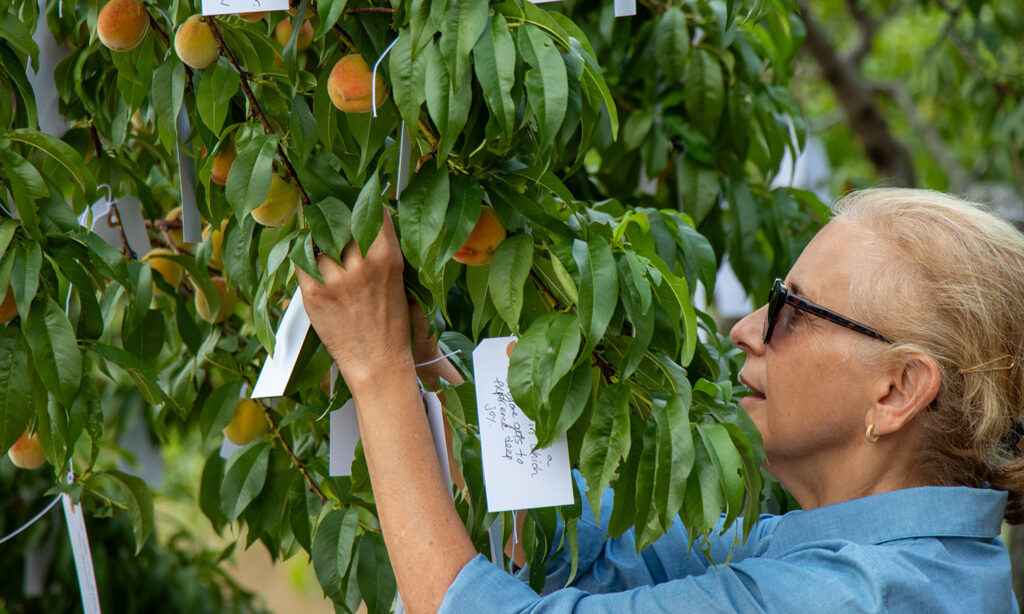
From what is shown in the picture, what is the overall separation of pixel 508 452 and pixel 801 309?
0.47 m

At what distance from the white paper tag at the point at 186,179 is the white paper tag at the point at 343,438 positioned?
42 centimetres

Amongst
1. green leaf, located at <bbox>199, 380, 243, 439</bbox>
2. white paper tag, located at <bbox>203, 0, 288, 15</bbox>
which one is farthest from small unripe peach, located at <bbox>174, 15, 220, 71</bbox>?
green leaf, located at <bbox>199, 380, 243, 439</bbox>

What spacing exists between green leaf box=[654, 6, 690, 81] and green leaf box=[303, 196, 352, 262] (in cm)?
100

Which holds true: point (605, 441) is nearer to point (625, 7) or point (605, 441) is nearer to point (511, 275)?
point (511, 275)

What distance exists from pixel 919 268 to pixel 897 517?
0.31 metres

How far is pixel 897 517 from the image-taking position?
122 centimetres

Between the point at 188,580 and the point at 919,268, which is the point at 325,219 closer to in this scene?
the point at 919,268

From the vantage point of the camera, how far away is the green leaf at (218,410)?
153 cm

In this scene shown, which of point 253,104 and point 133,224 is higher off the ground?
point 253,104

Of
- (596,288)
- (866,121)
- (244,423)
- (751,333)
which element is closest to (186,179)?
(244,423)

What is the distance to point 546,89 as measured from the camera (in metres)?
0.93

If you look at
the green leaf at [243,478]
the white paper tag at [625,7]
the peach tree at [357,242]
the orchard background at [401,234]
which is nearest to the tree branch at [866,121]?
the orchard background at [401,234]

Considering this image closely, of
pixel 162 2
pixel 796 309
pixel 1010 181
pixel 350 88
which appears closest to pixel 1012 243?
pixel 796 309

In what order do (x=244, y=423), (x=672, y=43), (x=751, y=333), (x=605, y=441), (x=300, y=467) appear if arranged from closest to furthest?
(x=605, y=441) → (x=751, y=333) → (x=300, y=467) → (x=244, y=423) → (x=672, y=43)
